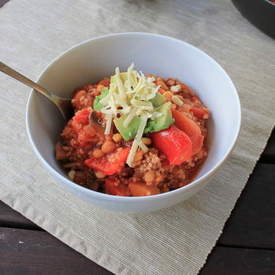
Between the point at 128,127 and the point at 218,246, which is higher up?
the point at 128,127

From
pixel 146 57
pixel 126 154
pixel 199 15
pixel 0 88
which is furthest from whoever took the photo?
pixel 199 15

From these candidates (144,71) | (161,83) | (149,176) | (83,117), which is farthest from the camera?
(144,71)

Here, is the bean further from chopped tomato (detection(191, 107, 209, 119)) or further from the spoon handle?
the spoon handle

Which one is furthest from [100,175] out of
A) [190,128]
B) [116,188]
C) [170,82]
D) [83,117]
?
[170,82]

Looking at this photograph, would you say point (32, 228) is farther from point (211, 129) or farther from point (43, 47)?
point (43, 47)

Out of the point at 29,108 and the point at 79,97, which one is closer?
the point at 29,108

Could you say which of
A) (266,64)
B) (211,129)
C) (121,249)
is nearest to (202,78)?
(211,129)

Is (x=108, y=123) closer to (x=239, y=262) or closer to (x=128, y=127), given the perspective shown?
(x=128, y=127)

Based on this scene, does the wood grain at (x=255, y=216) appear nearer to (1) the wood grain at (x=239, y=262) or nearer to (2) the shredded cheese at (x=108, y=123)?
(1) the wood grain at (x=239, y=262)
